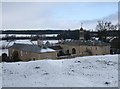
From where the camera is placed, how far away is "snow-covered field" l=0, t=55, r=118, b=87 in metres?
16.3

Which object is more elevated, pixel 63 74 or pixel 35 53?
pixel 63 74

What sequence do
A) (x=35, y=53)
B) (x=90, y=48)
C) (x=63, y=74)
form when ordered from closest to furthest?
(x=63, y=74) → (x=35, y=53) → (x=90, y=48)

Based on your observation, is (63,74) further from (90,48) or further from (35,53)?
(90,48)

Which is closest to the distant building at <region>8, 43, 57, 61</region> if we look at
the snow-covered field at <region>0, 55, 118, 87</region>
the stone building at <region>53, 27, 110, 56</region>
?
the stone building at <region>53, 27, 110, 56</region>

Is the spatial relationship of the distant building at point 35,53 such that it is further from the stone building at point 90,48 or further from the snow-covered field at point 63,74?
the snow-covered field at point 63,74

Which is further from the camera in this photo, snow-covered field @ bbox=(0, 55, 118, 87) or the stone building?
the stone building

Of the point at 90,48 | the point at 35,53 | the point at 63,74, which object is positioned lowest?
the point at 90,48

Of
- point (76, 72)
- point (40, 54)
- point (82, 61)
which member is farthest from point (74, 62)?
point (40, 54)

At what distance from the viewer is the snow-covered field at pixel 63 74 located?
16.3 metres

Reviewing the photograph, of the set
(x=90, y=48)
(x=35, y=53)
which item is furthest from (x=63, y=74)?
(x=90, y=48)

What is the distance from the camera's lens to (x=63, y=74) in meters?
18.2

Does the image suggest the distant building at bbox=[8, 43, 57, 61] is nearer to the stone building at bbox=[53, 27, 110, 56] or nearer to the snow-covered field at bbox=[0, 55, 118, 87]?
the stone building at bbox=[53, 27, 110, 56]

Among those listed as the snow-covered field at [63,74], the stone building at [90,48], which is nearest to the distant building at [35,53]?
the stone building at [90,48]

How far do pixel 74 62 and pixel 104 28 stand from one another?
50.4 m
